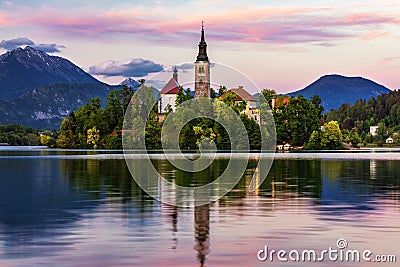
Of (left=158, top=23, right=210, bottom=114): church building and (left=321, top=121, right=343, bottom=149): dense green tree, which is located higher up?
(left=158, top=23, right=210, bottom=114): church building

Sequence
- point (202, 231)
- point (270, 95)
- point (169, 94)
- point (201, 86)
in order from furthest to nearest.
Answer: point (169, 94)
point (201, 86)
point (270, 95)
point (202, 231)

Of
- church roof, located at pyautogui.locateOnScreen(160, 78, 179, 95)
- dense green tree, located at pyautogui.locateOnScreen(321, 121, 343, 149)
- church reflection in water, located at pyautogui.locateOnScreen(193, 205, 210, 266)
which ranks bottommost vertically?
church reflection in water, located at pyautogui.locateOnScreen(193, 205, 210, 266)

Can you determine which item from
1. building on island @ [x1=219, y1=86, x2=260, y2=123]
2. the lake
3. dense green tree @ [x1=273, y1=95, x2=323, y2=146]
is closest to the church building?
building on island @ [x1=219, y1=86, x2=260, y2=123]

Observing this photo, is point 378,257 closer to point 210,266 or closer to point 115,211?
point 210,266

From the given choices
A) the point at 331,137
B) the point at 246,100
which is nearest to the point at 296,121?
the point at 331,137

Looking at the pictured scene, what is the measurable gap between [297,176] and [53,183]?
15531 mm

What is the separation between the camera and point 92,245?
17.8 metres

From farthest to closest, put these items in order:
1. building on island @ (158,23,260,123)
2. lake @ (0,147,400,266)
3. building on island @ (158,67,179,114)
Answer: building on island @ (158,67,179,114) → building on island @ (158,23,260,123) → lake @ (0,147,400,266)

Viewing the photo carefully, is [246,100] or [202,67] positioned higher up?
[202,67]

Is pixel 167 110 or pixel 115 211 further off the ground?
pixel 167 110

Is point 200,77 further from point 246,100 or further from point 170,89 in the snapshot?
point 246,100

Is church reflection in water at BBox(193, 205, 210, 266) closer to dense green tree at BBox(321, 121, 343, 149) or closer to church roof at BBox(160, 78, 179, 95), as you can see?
dense green tree at BBox(321, 121, 343, 149)

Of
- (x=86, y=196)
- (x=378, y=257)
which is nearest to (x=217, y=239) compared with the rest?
(x=378, y=257)

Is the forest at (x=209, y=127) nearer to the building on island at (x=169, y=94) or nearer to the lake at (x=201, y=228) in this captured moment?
the building on island at (x=169, y=94)
